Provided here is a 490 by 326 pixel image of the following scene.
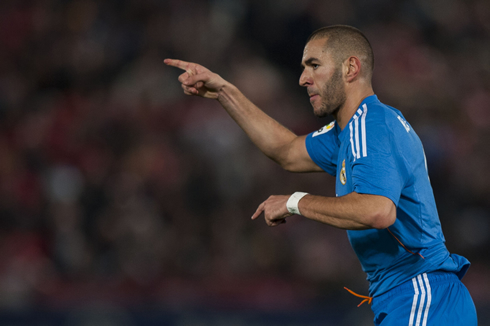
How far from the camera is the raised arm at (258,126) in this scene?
13.7 feet

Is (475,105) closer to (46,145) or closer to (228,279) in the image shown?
(228,279)

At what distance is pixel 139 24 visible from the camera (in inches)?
374

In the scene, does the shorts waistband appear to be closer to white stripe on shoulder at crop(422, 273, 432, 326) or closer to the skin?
white stripe on shoulder at crop(422, 273, 432, 326)

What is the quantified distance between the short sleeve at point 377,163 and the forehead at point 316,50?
26.1 inches

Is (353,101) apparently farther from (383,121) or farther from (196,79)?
(196,79)

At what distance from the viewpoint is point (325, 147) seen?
395cm

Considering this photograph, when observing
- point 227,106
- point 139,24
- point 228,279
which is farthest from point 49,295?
point 139,24

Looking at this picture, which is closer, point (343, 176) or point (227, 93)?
point (343, 176)

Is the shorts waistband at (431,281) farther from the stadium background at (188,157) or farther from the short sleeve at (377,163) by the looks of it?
the stadium background at (188,157)

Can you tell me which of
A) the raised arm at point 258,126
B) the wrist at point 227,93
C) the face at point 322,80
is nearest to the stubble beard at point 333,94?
the face at point 322,80

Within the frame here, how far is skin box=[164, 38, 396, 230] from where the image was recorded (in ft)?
9.13

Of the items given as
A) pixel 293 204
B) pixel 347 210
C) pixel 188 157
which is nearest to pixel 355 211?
pixel 347 210

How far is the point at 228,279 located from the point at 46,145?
3.35 m

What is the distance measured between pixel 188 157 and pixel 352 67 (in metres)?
4.97
